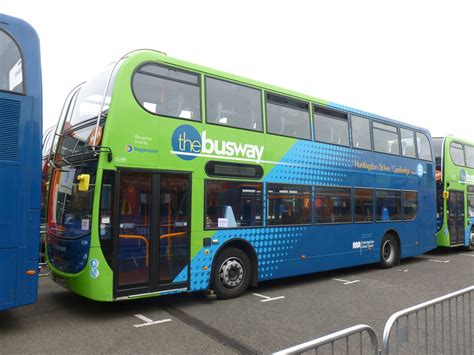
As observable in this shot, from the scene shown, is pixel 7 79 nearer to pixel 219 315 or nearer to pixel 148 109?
pixel 148 109

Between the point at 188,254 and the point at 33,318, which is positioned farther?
the point at 188,254

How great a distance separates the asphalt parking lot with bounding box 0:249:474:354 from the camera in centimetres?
487

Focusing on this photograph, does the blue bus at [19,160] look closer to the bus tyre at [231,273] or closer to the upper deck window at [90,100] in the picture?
the upper deck window at [90,100]

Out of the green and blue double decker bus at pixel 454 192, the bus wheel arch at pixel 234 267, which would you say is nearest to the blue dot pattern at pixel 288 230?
the bus wheel arch at pixel 234 267

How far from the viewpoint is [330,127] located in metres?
9.14

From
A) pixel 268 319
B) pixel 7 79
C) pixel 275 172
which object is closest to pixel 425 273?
pixel 275 172

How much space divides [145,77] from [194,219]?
2.45m

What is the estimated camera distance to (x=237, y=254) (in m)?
7.26

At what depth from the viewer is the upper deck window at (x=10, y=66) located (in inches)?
199

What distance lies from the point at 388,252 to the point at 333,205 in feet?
10.3

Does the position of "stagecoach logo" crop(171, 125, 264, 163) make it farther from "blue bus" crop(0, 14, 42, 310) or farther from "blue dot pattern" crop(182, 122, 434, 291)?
"blue bus" crop(0, 14, 42, 310)

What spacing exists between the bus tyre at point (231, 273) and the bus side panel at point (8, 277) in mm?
3104

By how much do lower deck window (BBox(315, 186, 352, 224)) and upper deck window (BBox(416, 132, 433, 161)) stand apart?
4.12m

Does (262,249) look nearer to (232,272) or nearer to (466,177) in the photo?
(232,272)
